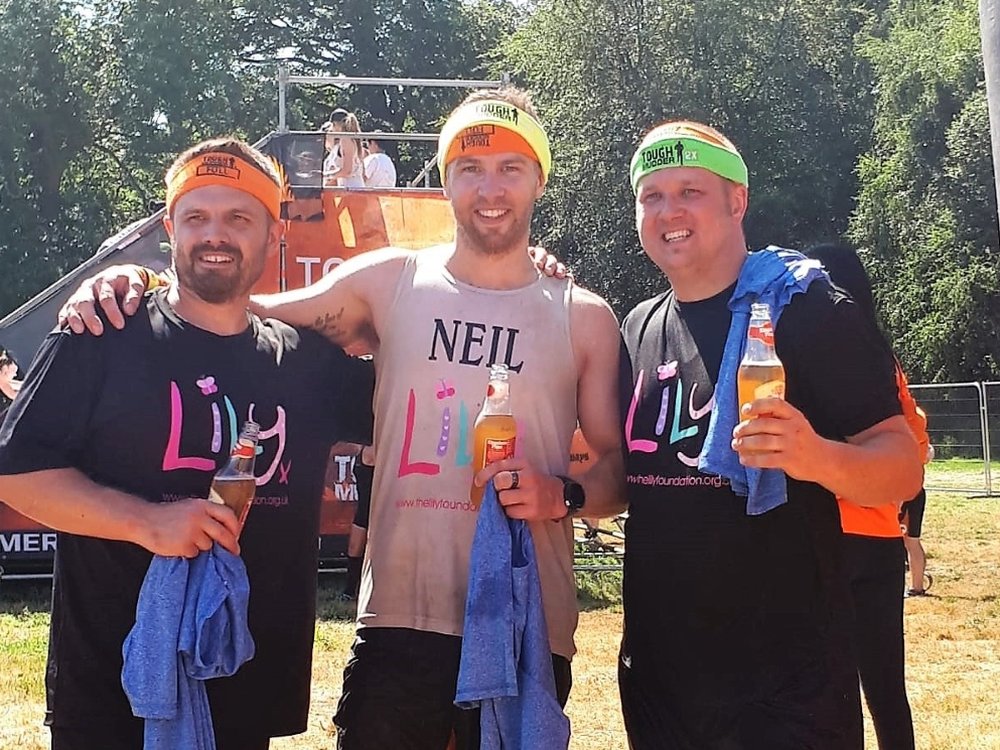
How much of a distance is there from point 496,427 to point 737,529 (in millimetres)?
715

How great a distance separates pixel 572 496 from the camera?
3.27 m

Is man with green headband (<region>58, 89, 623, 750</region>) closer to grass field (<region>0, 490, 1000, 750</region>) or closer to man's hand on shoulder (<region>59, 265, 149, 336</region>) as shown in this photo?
man's hand on shoulder (<region>59, 265, 149, 336</region>)

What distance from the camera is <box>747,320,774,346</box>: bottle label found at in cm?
275

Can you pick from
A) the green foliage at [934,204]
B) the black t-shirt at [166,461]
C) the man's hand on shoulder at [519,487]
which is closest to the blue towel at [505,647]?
the man's hand on shoulder at [519,487]

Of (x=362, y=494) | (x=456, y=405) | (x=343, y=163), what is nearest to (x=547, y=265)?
(x=456, y=405)

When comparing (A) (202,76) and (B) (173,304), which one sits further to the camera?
(A) (202,76)

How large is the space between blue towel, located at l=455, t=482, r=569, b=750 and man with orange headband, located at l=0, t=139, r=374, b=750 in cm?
55

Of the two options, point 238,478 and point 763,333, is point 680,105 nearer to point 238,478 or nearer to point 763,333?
point 763,333

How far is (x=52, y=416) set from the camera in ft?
9.82

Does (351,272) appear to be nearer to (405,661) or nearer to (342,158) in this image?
(405,661)

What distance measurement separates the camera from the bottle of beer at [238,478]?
287 cm

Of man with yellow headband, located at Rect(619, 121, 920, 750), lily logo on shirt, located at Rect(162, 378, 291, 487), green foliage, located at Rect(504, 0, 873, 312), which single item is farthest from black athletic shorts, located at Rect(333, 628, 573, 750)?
green foliage, located at Rect(504, 0, 873, 312)

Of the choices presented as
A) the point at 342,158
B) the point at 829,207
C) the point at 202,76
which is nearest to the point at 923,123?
the point at 829,207

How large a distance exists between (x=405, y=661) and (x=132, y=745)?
78 cm
